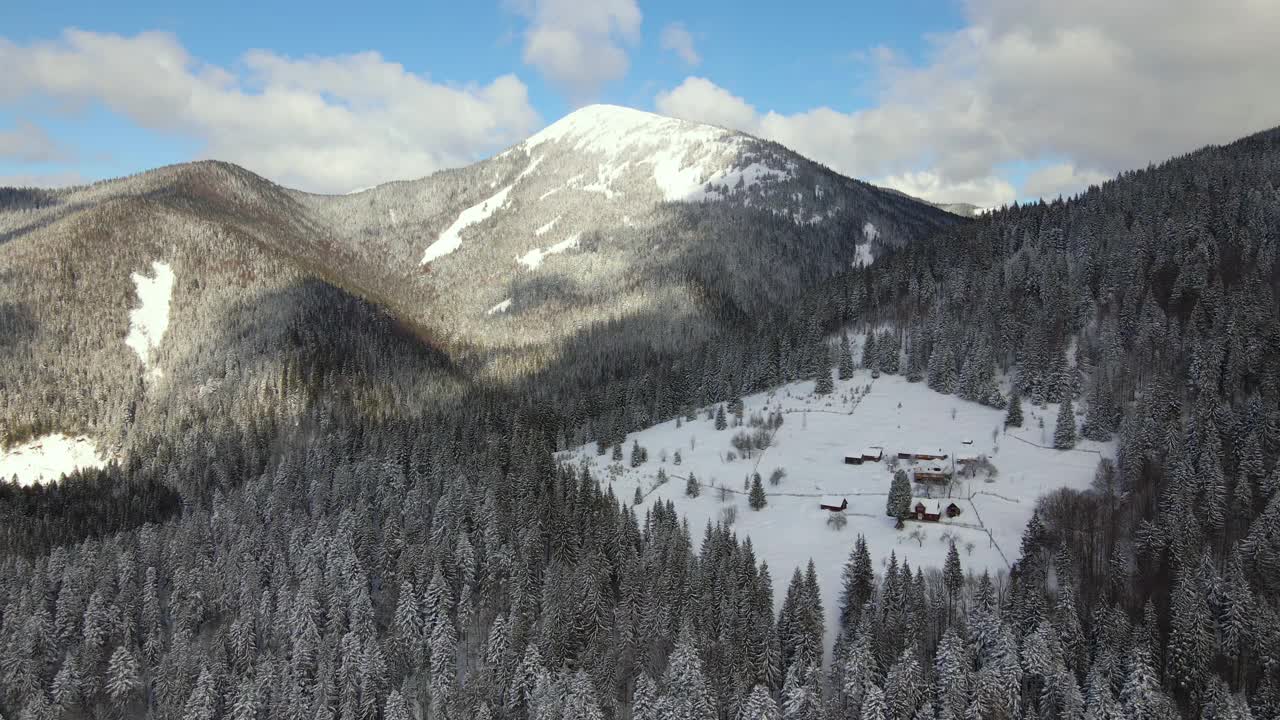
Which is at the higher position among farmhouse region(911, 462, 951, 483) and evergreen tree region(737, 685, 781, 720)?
farmhouse region(911, 462, 951, 483)

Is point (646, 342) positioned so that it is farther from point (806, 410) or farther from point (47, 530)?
point (47, 530)

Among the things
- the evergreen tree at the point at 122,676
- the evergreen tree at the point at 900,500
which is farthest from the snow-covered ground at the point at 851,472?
the evergreen tree at the point at 122,676

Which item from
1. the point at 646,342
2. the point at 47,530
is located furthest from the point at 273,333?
the point at 646,342

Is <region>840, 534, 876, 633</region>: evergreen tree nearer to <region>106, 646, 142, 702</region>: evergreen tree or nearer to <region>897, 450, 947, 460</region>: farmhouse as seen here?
<region>897, 450, 947, 460</region>: farmhouse

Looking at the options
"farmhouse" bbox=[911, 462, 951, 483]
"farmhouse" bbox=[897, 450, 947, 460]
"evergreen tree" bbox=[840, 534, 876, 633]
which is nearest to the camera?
"evergreen tree" bbox=[840, 534, 876, 633]

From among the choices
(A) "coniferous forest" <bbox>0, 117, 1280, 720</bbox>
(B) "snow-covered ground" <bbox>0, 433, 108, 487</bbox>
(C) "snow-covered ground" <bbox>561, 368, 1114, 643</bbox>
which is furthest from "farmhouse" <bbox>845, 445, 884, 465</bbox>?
(B) "snow-covered ground" <bbox>0, 433, 108, 487</bbox>

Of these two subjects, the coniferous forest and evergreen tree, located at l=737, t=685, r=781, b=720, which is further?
the coniferous forest

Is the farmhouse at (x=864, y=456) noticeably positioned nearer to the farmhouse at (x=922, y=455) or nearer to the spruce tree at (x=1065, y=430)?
the farmhouse at (x=922, y=455)

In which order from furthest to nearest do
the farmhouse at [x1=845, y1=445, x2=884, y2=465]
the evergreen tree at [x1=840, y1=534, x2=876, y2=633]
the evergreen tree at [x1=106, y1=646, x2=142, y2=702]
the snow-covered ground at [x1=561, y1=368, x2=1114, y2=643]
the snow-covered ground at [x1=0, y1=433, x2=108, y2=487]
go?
the snow-covered ground at [x1=0, y1=433, x2=108, y2=487], the farmhouse at [x1=845, y1=445, x2=884, y2=465], the snow-covered ground at [x1=561, y1=368, x2=1114, y2=643], the evergreen tree at [x1=106, y1=646, x2=142, y2=702], the evergreen tree at [x1=840, y1=534, x2=876, y2=633]
